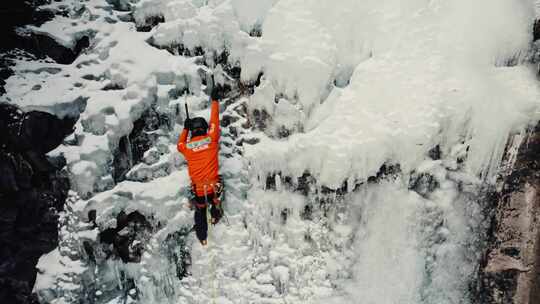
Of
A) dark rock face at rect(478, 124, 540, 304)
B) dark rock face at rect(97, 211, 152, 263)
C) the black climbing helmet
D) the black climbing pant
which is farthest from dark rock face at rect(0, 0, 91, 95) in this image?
dark rock face at rect(478, 124, 540, 304)

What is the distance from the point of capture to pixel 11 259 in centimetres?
492

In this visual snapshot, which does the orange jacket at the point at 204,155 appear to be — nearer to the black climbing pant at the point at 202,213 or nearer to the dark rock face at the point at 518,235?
the black climbing pant at the point at 202,213

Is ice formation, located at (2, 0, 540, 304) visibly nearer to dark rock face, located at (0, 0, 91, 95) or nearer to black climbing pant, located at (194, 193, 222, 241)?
dark rock face, located at (0, 0, 91, 95)

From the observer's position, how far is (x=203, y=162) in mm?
4156

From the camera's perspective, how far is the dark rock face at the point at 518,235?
404 cm

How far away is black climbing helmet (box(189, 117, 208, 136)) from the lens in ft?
13.1

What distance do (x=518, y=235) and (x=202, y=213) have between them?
11.8ft

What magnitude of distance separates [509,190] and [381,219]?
1430 mm

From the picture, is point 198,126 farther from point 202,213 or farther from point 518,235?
point 518,235

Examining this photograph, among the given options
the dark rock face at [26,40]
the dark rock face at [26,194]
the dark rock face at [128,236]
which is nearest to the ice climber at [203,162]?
the dark rock face at [128,236]

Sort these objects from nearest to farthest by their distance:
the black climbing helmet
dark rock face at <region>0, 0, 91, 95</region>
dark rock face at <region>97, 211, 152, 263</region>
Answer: the black climbing helmet < dark rock face at <region>0, 0, 91, 95</region> < dark rock face at <region>97, 211, 152, 263</region>

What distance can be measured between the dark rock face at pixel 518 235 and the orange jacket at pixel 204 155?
128 inches

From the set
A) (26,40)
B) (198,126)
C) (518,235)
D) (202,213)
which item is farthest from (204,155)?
(518,235)

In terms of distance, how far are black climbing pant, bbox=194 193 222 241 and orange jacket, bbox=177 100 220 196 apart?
0.09 m
